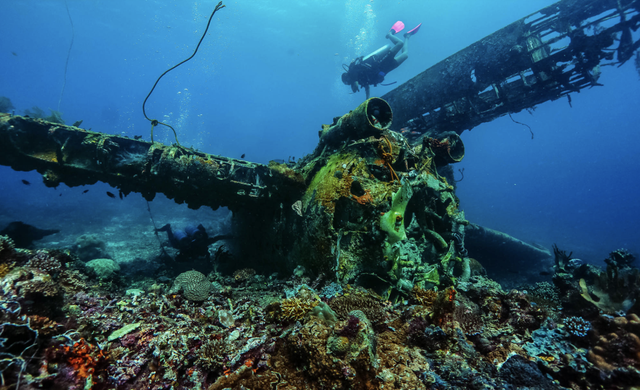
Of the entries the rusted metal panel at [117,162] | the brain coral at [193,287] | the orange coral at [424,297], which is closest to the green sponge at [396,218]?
the orange coral at [424,297]

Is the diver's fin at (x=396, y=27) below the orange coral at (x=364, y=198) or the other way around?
the other way around

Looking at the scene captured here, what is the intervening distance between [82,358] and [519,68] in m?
12.8

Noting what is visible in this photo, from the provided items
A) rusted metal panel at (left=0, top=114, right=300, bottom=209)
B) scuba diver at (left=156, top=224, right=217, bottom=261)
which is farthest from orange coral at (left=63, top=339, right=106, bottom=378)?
scuba diver at (left=156, top=224, right=217, bottom=261)

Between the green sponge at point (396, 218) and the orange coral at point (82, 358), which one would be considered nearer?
the orange coral at point (82, 358)

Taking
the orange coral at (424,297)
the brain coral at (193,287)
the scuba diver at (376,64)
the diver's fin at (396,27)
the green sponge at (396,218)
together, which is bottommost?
the orange coral at (424,297)

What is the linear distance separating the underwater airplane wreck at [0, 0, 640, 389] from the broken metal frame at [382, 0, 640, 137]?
0.15 ft

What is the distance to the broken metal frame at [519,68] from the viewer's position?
24.0 ft

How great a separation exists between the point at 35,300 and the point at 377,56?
46.8 ft

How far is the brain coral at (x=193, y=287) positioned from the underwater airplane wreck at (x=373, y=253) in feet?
0.18

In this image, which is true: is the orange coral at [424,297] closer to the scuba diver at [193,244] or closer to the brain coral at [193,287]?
the brain coral at [193,287]

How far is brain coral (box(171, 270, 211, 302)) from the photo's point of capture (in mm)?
4799

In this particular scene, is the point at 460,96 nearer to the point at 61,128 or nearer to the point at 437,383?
the point at 437,383

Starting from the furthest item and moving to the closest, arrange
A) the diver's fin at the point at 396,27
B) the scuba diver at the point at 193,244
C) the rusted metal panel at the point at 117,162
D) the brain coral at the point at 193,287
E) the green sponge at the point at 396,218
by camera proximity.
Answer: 1. the diver's fin at the point at 396,27
2. the scuba diver at the point at 193,244
3. the rusted metal panel at the point at 117,162
4. the brain coral at the point at 193,287
5. the green sponge at the point at 396,218

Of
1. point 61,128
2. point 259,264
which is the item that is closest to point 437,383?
point 259,264
